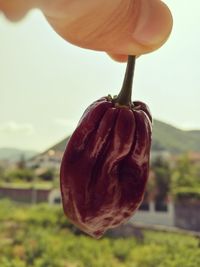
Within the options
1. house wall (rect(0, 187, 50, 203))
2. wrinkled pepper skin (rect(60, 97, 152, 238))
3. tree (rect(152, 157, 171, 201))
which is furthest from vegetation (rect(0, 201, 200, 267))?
wrinkled pepper skin (rect(60, 97, 152, 238))

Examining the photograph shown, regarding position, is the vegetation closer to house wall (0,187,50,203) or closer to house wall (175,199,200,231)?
house wall (175,199,200,231)

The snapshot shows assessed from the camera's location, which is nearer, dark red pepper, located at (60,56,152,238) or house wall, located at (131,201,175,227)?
dark red pepper, located at (60,56,152,238)

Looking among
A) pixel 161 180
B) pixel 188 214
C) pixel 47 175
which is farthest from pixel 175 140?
pixel 47 175

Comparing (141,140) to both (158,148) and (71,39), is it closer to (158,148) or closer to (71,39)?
(71,39)

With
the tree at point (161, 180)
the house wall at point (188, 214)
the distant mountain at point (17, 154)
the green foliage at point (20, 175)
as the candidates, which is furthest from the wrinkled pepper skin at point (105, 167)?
the green foliage at point (20, 175)

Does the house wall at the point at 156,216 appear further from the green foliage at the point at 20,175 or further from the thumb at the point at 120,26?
the thumb at the point at 120,26

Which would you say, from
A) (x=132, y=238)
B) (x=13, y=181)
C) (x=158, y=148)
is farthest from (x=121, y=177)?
(x=13, y=181)
